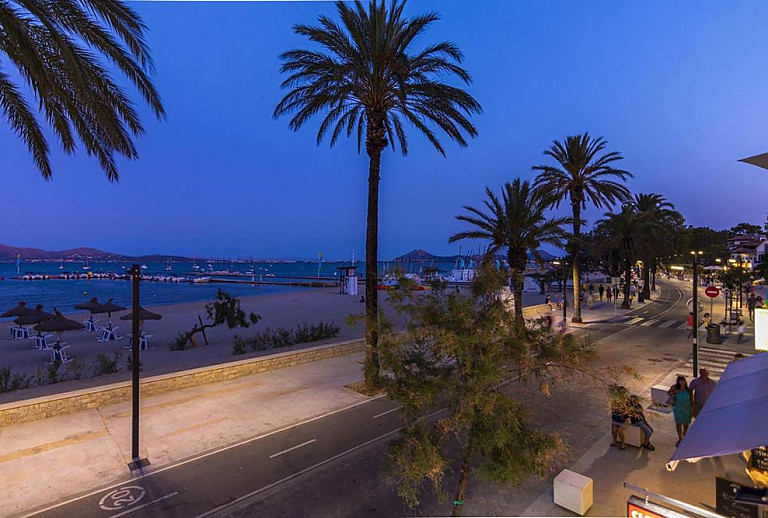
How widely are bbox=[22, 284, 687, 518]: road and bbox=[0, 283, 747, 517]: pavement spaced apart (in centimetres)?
3

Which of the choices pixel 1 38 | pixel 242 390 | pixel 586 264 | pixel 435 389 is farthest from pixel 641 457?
pixel 586 264

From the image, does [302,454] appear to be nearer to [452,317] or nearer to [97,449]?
[97,449]

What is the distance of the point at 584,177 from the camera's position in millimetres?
28031

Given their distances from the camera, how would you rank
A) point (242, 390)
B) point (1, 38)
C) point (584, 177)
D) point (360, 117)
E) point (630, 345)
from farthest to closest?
point (584, 177), point (630, 345), point (360, 117), point (242, 390), point (1, 38)

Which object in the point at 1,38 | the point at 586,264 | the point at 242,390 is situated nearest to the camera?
the point at 1,38

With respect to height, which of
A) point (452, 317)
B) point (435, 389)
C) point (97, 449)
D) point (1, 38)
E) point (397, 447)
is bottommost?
point (97, 449)

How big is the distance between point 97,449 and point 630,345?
23.0m

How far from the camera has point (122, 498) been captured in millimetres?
7551

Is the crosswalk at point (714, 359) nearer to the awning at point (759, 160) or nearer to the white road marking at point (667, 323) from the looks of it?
the white road marking at point (667, 323)

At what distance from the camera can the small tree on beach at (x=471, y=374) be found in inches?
208

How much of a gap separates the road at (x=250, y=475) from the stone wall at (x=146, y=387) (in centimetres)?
490

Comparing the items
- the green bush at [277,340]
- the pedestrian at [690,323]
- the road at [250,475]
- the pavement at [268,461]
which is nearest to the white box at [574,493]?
the pavement at [268,461]

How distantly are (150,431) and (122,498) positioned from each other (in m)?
3.06

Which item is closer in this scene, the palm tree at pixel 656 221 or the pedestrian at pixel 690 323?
the pedestrian at pixel 690 323
